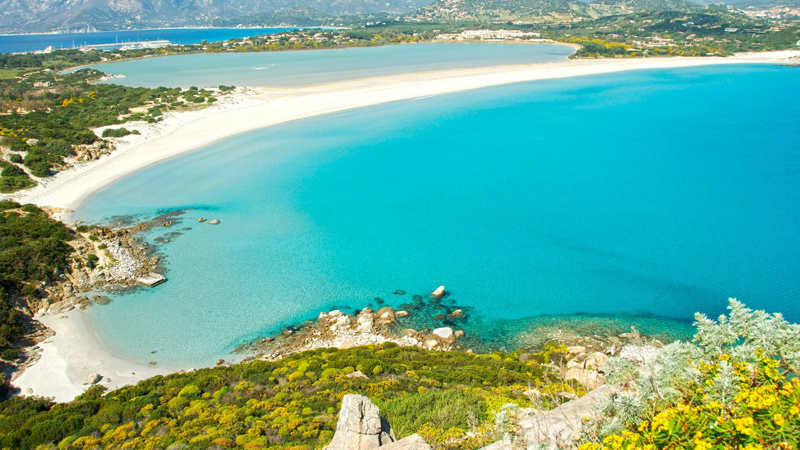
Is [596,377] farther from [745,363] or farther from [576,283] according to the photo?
[576,283]

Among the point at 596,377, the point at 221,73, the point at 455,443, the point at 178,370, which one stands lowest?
the point at 178,370

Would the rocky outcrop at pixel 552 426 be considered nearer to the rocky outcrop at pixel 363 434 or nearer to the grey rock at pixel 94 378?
the rocky outcrop at pixel 363 434

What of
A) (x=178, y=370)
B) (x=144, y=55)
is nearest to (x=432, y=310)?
(x=178, y=370)

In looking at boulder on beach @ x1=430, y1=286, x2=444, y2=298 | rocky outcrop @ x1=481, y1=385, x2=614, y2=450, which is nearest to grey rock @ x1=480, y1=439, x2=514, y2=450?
rocky outcrop @ x1=481, y1=385, x2=614, y2=450

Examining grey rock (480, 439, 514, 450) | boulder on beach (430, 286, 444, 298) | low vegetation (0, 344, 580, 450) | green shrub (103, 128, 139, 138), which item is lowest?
boulder on beach (430, 286, 444, 298)

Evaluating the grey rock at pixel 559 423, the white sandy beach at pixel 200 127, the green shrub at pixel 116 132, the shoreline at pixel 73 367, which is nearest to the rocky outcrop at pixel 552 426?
the grey rock at pixel 559 423

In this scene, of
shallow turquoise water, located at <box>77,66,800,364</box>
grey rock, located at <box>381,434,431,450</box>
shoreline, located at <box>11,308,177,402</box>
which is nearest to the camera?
grey rock, located at <box>381,434,431,450</box>

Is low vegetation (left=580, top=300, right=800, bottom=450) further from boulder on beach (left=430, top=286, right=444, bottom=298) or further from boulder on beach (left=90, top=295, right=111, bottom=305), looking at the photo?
boulder on beach (left=90, top=295, right=111, bottom=305)
